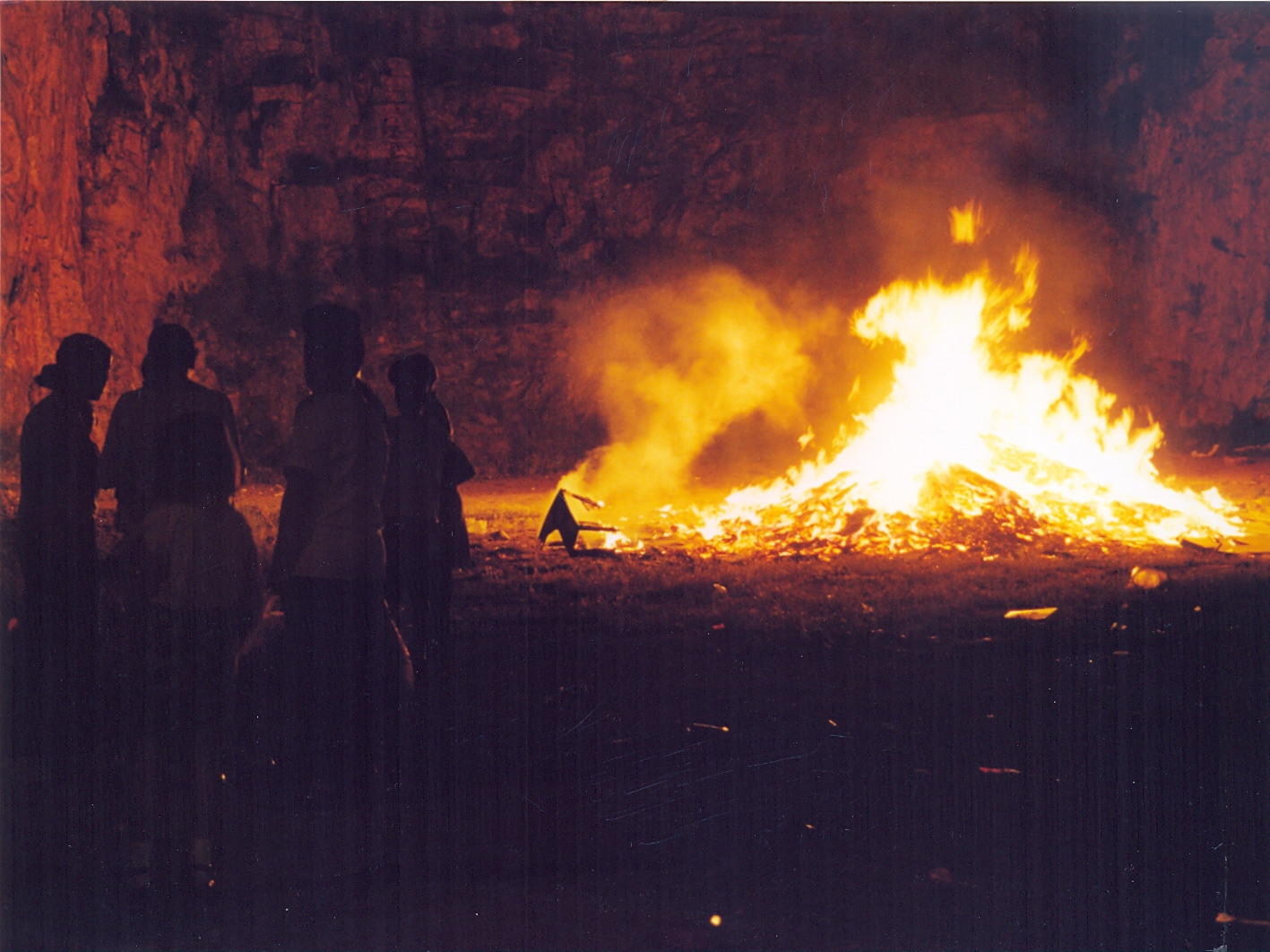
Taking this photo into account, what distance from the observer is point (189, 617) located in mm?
3279

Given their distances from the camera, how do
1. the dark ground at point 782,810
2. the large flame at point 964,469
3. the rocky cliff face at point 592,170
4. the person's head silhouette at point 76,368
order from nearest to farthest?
the dark ground at point 782,810, the person's head silhouette at point 76,368, the large flame at point 964,469, the rocky cliff face at point 592,170

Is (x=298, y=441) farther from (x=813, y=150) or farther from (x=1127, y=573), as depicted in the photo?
(x=813, y=150)

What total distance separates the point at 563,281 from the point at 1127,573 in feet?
52.9

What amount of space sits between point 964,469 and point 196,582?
9.26 meters

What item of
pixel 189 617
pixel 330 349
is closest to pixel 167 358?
pixel 330 349

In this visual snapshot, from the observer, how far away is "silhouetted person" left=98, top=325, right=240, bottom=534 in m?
3.33

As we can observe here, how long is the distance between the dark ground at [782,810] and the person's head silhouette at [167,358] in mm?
1830

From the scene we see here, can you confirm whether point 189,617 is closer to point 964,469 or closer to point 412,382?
point 412,382

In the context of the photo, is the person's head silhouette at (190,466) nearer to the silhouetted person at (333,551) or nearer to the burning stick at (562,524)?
the silhouetted person at (333,551)

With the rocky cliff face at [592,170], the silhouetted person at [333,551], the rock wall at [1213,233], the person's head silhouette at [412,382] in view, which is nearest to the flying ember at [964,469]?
the person's head silhouette at [412,382]

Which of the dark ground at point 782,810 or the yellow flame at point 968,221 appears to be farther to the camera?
the yellow flame at point 968,221

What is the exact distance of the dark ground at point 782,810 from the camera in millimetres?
3150

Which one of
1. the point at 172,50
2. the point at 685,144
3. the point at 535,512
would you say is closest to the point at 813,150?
the point at 685,144

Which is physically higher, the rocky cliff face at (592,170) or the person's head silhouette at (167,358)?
the rocky cliff face at (592,170)
